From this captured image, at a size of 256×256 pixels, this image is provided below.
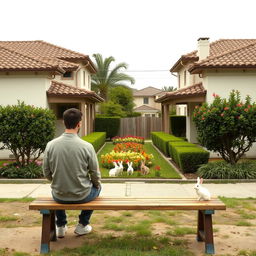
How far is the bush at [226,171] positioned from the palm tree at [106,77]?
2937cm

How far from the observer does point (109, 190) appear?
32.9 feet

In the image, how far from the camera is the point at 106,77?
40875mm

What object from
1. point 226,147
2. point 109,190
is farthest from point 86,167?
point 226,147

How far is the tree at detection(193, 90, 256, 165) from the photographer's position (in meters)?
12.0

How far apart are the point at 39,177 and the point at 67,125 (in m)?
7.47

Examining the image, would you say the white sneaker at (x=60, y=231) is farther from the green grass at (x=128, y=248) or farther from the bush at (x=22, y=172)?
the bush at (x=22, y=172)

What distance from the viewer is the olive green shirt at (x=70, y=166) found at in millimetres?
4926

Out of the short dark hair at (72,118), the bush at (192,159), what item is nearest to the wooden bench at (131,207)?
the short dark hair at (72,118)

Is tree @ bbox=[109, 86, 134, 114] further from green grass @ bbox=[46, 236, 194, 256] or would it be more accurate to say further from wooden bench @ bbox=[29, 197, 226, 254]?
wooden bench @ bbox=[29, 197, 226, 254]

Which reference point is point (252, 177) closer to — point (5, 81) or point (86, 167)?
point (86, 167)

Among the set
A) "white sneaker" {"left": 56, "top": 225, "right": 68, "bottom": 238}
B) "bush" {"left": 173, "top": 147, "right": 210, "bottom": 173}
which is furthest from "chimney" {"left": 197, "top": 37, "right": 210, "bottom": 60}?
"white sneaker" {"left": 56, "top": 225, "right": 68, "bottom": 238}

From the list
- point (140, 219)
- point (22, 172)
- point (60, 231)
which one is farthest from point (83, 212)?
point (22, 172)

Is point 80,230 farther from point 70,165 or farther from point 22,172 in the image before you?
point 22,172

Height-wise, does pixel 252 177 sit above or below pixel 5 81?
below
